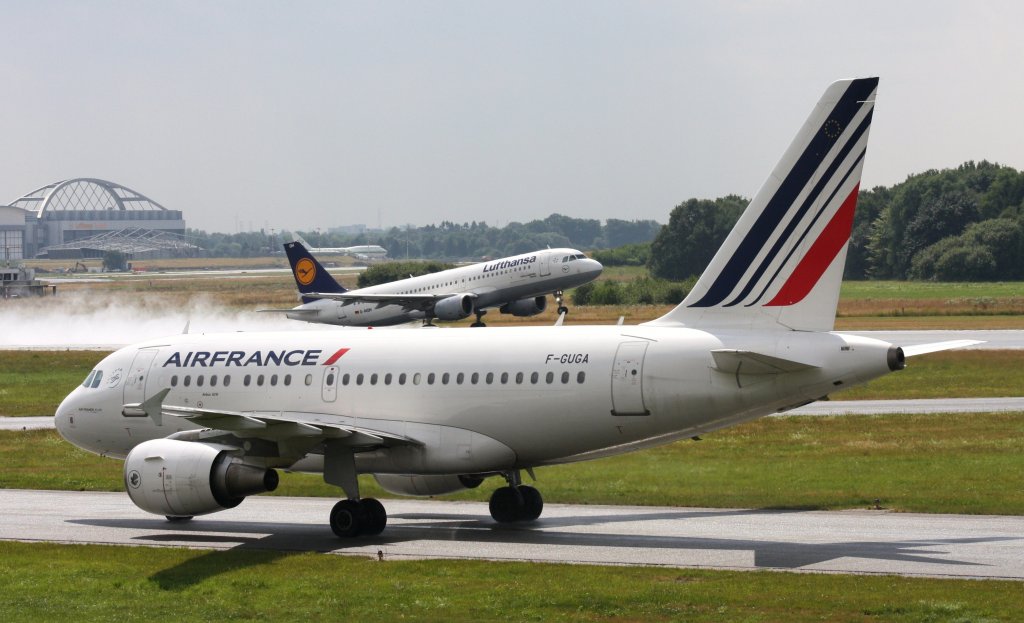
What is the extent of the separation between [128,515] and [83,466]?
9.16 m

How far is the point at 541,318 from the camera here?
102m

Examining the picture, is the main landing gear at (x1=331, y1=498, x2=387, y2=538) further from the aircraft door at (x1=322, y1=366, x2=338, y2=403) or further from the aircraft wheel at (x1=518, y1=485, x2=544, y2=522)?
the aircraft wheel at (x1=518, y1=485, x2=544, y2=522)

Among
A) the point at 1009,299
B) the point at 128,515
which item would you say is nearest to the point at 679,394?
the point at 128,515

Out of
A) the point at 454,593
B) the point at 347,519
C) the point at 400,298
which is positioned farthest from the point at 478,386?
the point at 400,298

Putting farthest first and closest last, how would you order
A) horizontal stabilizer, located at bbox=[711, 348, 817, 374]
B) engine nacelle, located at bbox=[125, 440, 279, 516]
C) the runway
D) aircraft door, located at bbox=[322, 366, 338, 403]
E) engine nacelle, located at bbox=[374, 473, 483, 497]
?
1. aircraft door, located at bbox=[322, 366, 338, 403]
2. engine nacelle, located at bbox=[374, 473, 483, 497]
3. engine nacelle, located at bbox=[125, 440, 279, 516]
4. horizontal stabilizer, located at bbox=[711, 348, 817, 374]
5. the runway

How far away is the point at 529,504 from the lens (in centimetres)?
2722

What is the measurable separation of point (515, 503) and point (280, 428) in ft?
16.5

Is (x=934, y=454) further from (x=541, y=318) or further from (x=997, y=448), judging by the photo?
(x=541, y=318)

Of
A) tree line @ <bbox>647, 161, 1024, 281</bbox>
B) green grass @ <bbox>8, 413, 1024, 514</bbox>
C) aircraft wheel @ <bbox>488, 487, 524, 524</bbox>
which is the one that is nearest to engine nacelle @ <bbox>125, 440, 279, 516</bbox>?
aircraft wheel @ <bbox>488, 487, 524, 524</bbox>

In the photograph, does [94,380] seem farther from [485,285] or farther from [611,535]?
[485,285]

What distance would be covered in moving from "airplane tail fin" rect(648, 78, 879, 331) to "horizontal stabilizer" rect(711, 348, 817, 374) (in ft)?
2.75

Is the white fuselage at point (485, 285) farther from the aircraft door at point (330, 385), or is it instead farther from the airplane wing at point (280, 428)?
the airplane wing at point (280, 428)

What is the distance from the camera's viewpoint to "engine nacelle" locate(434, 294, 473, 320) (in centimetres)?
7950

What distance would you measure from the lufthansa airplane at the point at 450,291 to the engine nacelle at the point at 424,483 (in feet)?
167
